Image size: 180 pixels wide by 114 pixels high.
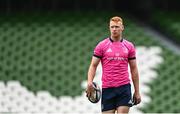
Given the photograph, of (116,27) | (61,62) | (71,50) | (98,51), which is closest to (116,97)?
(98,51)

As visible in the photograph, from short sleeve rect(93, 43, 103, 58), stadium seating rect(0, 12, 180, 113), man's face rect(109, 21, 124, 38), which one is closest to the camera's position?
man's face rect(109, 21, 124, 38)

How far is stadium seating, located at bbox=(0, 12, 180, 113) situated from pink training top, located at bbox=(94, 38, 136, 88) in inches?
201

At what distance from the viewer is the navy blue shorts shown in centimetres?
754

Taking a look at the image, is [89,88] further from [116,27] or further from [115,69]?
[116,27]

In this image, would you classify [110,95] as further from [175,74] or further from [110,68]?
[175,74]

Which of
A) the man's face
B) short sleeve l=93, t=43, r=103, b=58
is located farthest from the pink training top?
the man's face

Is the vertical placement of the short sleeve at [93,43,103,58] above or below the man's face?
below

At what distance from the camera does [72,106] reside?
12.8 m

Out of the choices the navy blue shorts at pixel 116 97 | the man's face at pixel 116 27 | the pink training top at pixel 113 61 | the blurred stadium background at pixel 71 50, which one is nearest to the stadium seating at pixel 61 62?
the blurred stadium background at pixel 71 50

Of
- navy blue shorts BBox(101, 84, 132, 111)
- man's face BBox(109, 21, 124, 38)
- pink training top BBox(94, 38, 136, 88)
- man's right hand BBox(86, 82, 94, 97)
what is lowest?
navy blue shorts BBox(101, 84, 132, 111)

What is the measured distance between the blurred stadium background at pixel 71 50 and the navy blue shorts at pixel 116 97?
16.5ft

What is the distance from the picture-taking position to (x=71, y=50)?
14891mm

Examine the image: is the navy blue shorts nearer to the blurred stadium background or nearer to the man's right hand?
the man's right hand

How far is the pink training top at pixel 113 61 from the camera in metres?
7.44
